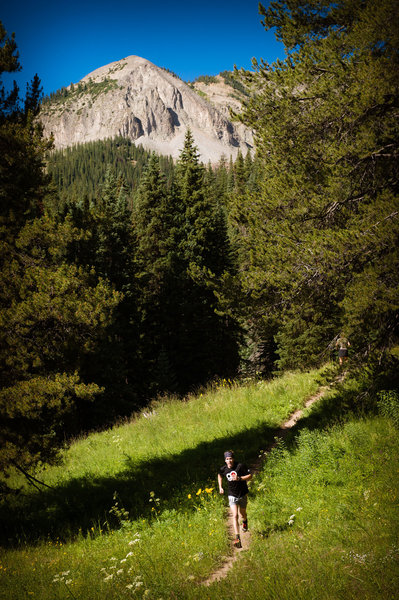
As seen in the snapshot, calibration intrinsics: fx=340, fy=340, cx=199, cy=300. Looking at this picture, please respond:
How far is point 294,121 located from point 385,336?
4.98 metres

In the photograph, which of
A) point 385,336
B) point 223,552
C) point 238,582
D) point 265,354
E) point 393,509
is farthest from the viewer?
point 265,354

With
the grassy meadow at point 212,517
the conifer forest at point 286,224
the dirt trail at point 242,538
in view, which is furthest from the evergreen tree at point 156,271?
the conifer forest at point 286,224

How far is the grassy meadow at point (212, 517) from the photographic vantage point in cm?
440

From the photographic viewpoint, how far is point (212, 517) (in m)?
6.96

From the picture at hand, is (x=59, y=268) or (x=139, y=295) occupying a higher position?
(x=139, y=295)

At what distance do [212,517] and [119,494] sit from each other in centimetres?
306

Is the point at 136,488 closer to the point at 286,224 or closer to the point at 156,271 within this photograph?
the point at 286,224

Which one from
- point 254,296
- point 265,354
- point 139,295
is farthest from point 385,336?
point 265,354

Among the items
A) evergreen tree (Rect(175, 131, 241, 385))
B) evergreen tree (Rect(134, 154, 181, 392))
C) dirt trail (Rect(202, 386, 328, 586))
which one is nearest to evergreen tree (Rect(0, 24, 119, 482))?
dirt trail (Rect(202, 386, 328, 586))

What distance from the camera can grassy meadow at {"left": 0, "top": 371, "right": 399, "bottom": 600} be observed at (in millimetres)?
4398

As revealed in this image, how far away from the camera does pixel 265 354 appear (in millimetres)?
32531

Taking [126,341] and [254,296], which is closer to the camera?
[254,296]

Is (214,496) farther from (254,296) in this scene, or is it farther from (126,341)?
(126,341)

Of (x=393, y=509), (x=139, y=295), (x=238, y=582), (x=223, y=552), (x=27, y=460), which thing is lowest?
(x=223, y=552)
